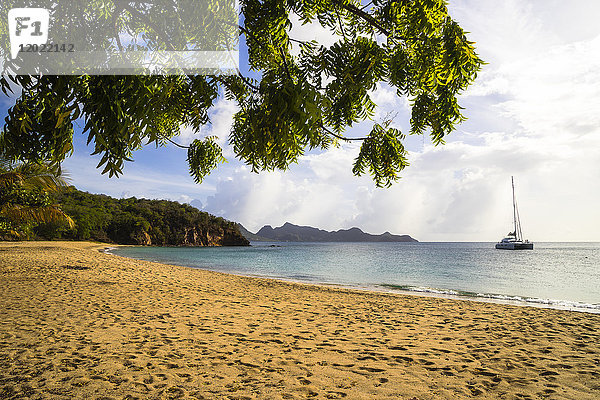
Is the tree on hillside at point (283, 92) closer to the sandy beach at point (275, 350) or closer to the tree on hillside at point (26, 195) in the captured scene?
the sandy beach at point (275, 350)

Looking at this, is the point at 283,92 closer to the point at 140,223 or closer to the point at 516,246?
the point at 516,246

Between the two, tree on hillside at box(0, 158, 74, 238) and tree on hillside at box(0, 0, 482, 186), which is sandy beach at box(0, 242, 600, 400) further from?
tree on hillside at box(0, 158, 74, 238)

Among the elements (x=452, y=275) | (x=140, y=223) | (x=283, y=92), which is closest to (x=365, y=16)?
(x=283, y=92)

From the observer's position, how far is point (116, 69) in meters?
1.94

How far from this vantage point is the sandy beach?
181 inches

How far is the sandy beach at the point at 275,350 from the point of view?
4.59m

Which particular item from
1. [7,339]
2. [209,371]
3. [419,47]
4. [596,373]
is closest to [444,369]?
[596,373]

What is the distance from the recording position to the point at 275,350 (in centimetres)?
639

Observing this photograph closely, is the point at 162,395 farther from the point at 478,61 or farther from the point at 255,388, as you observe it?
the point at 478,61

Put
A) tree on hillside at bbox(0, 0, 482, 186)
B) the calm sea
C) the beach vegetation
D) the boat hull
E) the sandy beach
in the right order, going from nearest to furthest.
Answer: tree on hillside at bbox(0, 0, 482, 186)
the sandy beach
the calm sea
the beach vegetation
the boat hull

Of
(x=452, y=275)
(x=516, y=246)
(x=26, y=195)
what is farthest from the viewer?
(x=516, y=246)

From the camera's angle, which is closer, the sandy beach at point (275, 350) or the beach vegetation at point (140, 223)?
the sandy beach at point (275, 350)

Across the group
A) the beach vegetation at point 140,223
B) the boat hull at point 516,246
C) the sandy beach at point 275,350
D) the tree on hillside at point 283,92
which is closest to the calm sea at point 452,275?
the sandy beach at point 275,350

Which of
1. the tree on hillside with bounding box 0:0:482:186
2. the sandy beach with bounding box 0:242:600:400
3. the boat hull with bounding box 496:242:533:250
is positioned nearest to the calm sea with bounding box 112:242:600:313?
the sandy beach with bounding box 0:242:600:400
